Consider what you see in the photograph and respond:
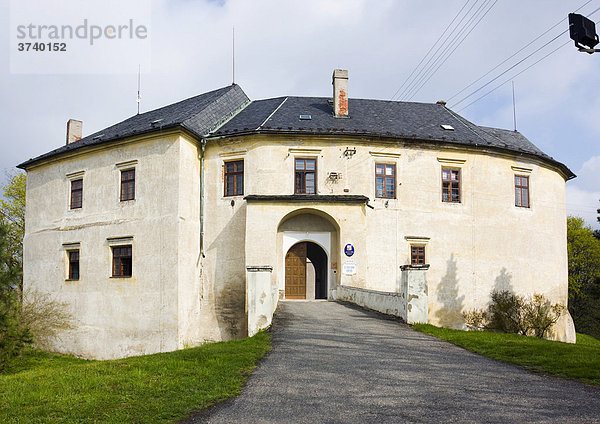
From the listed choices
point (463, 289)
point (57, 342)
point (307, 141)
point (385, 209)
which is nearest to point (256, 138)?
point (307, 141)

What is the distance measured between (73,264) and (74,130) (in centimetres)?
957

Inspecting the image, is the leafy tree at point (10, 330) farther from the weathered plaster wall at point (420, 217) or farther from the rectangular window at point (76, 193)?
the weathered plaster wall at point (420, 217)

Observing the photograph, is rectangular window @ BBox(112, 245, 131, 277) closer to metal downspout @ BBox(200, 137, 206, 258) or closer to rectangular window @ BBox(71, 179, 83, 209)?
metal downspout @ BBox(200, 137, 206, 258)

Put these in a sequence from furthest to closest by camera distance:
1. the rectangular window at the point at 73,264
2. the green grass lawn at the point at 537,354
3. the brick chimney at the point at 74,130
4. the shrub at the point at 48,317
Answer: the brick chimney at the point at 74,130 < the rectangular window at the point at 73,264 < the shrub at the point at 48,317 < the green grass lawn at the point at 537,354

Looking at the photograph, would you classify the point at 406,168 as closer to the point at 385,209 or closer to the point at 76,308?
the point at 385,209

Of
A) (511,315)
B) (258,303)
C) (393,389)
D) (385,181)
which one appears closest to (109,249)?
(258,303)

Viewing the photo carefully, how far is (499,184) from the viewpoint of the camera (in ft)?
80.8

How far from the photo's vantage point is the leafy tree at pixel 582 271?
43603 millimetres

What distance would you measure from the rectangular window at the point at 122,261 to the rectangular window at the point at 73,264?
108 inches

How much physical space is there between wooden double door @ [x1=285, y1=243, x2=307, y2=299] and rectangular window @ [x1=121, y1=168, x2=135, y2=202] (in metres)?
7.17

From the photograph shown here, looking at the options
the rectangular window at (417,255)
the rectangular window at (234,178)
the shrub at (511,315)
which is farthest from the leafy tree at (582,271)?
the rectangular window at (234,178)

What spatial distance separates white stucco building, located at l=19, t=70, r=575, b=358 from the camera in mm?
21859

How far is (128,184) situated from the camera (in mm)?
23234

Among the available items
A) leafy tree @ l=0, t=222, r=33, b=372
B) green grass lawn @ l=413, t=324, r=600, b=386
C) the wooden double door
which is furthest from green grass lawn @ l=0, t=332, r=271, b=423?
the wooden double door
